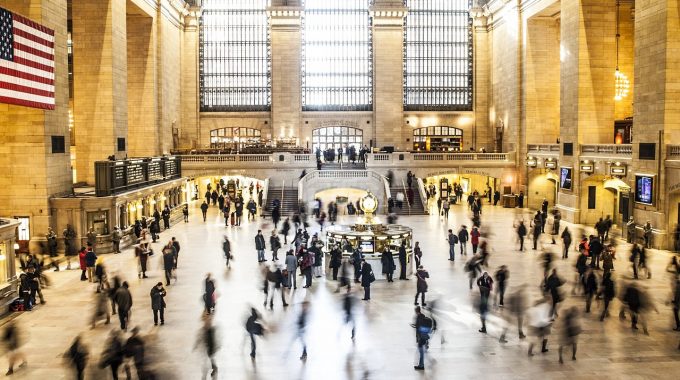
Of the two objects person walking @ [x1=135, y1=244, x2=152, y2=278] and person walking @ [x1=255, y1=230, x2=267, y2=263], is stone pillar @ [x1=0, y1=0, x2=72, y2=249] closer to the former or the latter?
person walking @ [x1=135, y1=244, x2=152, y2=278]

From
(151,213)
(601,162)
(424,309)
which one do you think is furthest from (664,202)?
(151,213)

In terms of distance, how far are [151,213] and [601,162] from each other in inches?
855

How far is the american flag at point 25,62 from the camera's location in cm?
1936

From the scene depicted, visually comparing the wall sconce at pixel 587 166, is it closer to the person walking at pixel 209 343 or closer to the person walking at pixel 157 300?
the person walking at pixel 157 300

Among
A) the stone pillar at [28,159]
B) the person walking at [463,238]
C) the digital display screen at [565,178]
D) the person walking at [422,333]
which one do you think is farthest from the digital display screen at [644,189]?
the stone pillar at [28,159]

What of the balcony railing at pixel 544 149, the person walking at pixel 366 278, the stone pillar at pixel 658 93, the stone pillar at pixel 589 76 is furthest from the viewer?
the balcony railing at pixel 544 149

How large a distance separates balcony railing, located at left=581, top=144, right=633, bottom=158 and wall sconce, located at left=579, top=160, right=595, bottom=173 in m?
0.44

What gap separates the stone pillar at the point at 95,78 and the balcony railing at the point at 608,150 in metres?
23.5

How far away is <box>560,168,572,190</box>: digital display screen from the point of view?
33.9 metres

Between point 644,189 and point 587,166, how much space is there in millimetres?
5863

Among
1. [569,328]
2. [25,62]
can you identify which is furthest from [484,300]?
[25,62]

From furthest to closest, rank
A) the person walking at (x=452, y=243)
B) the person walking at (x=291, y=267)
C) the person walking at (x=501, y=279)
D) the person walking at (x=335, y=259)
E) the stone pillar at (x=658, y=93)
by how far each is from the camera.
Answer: the stone pillar at (x=658, y=93), the person walking at (x=452, y=243), the person walking at (x=335, y=259), the person walking at (x=291, y=267), the person walking at (x=501, y=279)

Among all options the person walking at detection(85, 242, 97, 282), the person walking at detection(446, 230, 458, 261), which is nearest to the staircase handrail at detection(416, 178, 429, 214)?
the person walking at detection(446, 230, 458, 261)

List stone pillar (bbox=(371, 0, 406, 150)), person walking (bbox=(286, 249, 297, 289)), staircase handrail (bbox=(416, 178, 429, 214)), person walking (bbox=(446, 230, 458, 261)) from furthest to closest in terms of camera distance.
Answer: stone pillar (bbox=(371, 0, 406, 150)) < staircase handrail (bbox=(416, 178, 429, 214)) < person walking (bbox=(446, 230, 458, 261)) < person walking (bbox=(286, 249, 297, 289))
